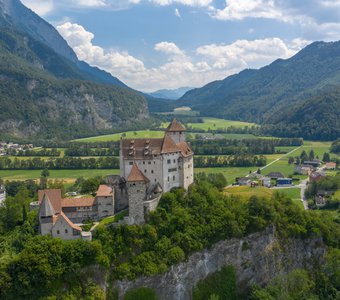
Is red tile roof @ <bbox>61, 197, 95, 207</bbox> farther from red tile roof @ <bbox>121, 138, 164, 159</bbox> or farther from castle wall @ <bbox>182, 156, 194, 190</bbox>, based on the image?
castle wall @ <bbox>182, 156, 194, 190</bbox>

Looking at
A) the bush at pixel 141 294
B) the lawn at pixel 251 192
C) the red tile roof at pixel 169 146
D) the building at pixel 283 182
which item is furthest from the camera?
the building at pixel 283 182

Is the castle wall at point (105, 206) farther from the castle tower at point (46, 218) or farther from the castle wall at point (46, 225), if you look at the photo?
the castle wall at point (46, 225)

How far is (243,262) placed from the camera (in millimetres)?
79562

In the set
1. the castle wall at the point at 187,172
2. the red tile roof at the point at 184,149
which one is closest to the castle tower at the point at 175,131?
the red tile roof at the point at 184,149

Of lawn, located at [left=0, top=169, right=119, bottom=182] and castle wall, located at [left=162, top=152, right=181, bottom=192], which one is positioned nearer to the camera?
castle wall, located at [left=162, top=152, right=181, bottom=192]

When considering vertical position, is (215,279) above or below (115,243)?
below

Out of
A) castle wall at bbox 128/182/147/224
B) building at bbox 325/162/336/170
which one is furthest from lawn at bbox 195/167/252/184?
castle wall at bbox 128/182/147/224

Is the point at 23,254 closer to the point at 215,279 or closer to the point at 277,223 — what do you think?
the point at 215,279

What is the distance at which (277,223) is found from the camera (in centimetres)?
8481

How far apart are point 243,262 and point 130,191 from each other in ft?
81.7

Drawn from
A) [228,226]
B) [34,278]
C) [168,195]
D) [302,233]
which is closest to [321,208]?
[302,233]

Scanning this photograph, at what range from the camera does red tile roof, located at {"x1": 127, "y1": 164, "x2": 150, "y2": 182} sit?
7288 centimetres

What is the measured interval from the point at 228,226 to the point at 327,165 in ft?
378

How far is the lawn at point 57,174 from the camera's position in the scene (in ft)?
510
